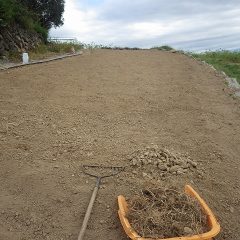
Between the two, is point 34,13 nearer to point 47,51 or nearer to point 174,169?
point 47,51

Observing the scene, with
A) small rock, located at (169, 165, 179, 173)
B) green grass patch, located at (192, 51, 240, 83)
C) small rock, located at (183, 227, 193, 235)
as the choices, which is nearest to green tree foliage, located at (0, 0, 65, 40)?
green grass patch, located at (192, 51, 240, 83)

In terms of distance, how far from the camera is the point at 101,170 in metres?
3.99

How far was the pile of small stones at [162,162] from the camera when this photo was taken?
392 cm

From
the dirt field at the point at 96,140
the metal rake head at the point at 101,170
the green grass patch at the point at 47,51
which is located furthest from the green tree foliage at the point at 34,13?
the metal rake head at the point at 101,170

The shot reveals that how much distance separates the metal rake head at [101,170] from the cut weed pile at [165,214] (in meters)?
0.55

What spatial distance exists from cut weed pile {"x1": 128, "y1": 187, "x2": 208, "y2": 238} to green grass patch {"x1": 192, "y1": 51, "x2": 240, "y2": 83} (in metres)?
6.52

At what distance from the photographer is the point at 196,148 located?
15.0ft

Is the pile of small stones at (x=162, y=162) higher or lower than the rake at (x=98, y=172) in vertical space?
higher

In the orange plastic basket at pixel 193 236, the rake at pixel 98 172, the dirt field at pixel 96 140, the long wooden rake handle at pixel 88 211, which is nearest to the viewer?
the orange plastic basket at pixel 193 236

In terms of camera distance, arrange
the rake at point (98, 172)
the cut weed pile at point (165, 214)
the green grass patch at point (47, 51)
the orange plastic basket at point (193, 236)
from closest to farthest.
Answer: the orange plastic basket at point (193, 236)
the cut weed pile at point (165, 214)
the rake at point (98, 172)
the green grass patch at point (47, 51)

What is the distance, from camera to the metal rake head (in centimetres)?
389

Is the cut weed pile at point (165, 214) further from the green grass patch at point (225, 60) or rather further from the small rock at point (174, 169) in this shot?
the green grass patch at point (225, 60)

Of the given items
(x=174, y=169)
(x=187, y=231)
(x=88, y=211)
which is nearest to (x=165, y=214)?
(x=187, y=231)

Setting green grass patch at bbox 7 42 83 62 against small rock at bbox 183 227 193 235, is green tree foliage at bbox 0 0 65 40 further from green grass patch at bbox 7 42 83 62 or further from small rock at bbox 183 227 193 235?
small rock at bbox 183 227 193 235
